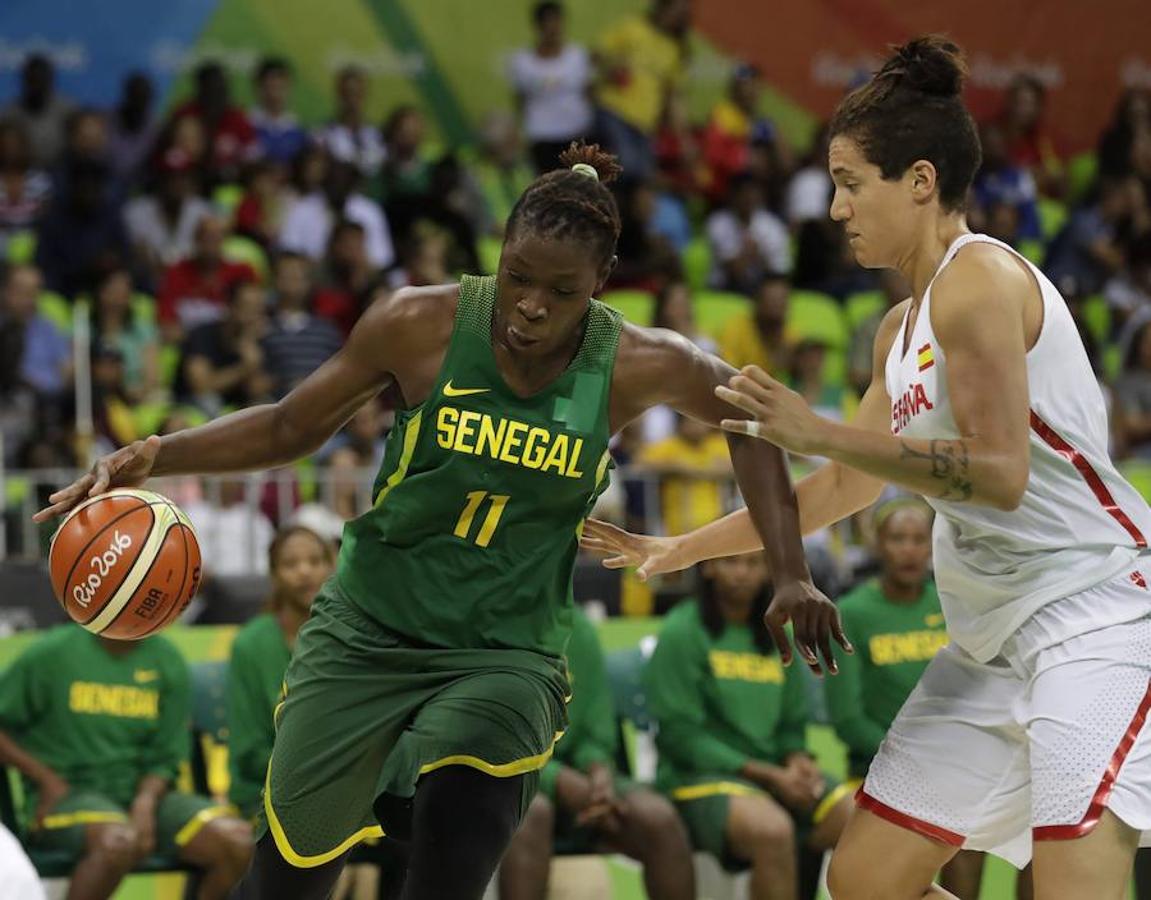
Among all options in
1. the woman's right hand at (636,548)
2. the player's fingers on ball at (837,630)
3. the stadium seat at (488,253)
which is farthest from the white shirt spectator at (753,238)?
the player's fingers on ball at (837,630)

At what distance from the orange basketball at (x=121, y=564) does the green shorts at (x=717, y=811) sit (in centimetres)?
296

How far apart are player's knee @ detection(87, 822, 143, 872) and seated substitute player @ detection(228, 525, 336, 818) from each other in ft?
1.36

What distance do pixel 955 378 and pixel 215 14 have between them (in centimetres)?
993

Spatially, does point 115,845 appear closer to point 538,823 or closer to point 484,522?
point 538,823

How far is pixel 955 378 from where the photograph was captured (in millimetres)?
3783

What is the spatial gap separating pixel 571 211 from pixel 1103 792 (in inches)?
64.7

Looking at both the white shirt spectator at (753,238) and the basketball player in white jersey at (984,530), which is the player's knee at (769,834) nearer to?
the basketball player in white jersey at (984,530)

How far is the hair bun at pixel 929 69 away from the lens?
13.2 ft

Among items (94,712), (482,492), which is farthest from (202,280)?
(482,492)

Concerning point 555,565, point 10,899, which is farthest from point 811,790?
point 10,899

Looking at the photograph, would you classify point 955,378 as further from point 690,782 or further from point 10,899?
point 690,782

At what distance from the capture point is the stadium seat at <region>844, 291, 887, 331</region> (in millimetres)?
11875

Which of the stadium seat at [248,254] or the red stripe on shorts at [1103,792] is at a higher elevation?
the red stripe on shorts at [1103,792]

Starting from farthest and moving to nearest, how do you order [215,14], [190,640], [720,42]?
[720,42]
[215,14]
[190,640]
